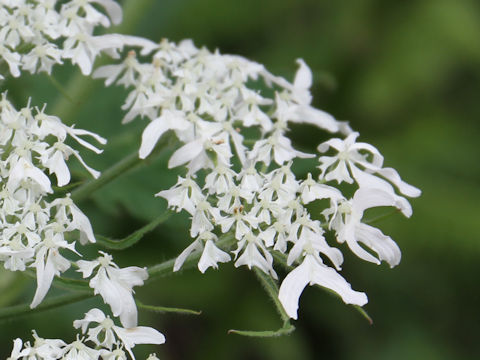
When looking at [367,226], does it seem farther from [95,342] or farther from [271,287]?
[95,342]

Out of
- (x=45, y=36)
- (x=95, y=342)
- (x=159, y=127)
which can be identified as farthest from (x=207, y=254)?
(x=45, y=36)

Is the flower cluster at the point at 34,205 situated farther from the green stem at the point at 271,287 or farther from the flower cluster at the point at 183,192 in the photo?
the green stem at the point at 271,287

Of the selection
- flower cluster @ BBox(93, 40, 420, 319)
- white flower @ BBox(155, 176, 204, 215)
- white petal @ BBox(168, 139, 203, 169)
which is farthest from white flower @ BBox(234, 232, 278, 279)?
white petal @ BBox(168, 139, 203, 169)

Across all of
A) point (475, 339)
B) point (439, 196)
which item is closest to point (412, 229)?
point (439, 196)

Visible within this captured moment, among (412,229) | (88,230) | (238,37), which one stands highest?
(238,37)

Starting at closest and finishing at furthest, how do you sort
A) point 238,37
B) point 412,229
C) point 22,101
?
point 22,101
point 412,229
point 238,37

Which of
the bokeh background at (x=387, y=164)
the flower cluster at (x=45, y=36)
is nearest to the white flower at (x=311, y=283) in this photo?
the flower cluster at (x=45, y=36)

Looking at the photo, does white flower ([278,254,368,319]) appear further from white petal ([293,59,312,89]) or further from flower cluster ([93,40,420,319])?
white petal ([293,59,312,89])

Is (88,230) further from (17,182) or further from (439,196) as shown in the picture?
(439,196)
